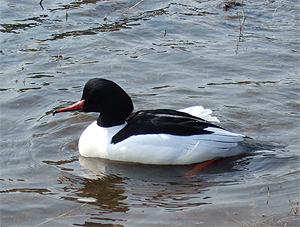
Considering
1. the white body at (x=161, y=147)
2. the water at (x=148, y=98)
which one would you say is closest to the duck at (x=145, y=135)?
the white body at (x=161, y=147)

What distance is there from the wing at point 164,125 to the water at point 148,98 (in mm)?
459

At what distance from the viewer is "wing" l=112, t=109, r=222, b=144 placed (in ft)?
19.5

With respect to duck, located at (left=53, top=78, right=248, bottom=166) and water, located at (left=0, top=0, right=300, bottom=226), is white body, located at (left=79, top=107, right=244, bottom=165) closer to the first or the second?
duck, located at (left=53, top=78, right=248, bottom=166)

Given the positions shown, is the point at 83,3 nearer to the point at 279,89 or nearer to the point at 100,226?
the point at 279,89

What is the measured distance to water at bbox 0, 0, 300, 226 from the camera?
198 inches

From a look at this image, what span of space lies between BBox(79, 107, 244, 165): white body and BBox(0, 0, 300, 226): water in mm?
132

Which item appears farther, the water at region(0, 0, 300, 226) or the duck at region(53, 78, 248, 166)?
the duck at region(53, 78, 248, 166)

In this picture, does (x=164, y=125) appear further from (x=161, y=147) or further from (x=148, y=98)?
(x=148, y=98)

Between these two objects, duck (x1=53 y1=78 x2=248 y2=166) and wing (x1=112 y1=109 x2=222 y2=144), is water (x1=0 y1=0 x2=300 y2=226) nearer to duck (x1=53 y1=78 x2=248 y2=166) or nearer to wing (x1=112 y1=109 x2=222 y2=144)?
duck (x1=53 y1=78 x2=248 y2=166)

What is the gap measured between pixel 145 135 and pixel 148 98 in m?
1.93

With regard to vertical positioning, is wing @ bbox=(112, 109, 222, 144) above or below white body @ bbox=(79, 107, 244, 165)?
above

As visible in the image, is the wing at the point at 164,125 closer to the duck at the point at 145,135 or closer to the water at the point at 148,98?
the duck at the point at 145,135

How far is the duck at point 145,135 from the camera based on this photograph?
19.5ft

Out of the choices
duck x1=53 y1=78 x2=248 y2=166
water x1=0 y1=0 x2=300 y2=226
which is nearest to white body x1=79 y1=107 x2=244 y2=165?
duck x1=53 y1=78 x2=248 y2=166
